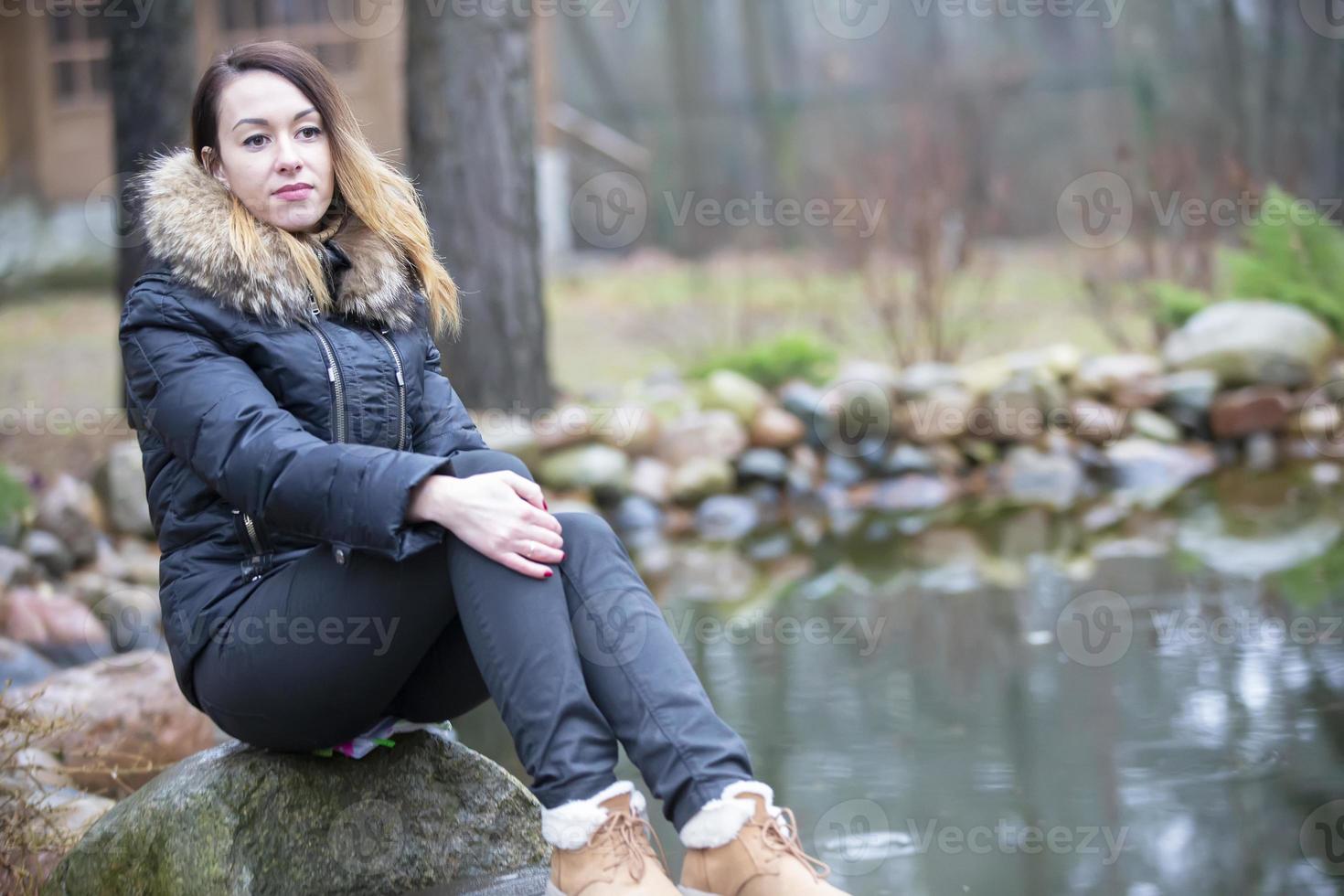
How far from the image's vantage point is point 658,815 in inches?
115

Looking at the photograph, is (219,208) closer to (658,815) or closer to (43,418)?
(658,815)

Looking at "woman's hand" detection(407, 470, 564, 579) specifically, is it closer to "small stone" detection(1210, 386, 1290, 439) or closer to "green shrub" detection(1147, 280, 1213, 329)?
"small stone" detection(1210, 386, 1290, 439)

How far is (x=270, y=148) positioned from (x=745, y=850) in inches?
48.1

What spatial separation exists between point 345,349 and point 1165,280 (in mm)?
7926

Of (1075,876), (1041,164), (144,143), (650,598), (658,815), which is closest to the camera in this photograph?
(650,598)

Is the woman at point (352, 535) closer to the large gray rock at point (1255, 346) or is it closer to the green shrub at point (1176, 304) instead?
the large gray rock at point (1255, 346)

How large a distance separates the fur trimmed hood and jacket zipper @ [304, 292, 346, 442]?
3cm

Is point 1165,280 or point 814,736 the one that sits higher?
point 1165,280

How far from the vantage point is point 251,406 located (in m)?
1.98

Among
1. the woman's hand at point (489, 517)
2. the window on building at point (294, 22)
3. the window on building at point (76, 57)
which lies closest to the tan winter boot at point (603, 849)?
the woman's hand at point (489, 517)

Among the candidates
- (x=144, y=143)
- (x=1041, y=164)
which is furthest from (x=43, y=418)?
(x=1041, y=164)

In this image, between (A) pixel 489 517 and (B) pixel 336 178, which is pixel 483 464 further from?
(B) pixel 336 178

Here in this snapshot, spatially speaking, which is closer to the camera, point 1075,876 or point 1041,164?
point 1075,876

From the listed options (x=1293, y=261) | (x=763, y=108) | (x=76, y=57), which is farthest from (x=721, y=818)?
(x=763, y=108)
